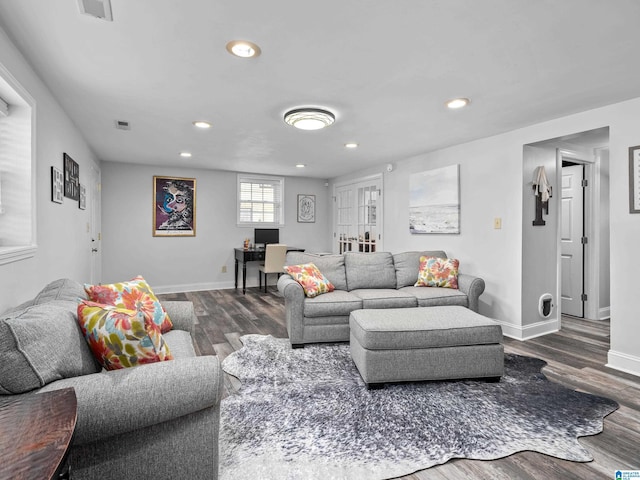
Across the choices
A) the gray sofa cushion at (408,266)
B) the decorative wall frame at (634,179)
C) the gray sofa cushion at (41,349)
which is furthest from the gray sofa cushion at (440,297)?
the gray sofa cushion at (41,349)

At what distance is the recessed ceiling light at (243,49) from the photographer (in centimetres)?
197

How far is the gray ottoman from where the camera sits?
244cm

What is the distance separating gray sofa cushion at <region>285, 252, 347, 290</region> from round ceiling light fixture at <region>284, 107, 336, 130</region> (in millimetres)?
1502

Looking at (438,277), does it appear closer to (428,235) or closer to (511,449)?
(428,235)

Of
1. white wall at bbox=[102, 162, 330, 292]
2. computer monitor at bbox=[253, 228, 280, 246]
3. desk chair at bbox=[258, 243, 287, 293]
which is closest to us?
white wall at bbox=[102, 162, 330, 292]

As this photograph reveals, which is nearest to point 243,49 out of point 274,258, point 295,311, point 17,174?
point 17,174

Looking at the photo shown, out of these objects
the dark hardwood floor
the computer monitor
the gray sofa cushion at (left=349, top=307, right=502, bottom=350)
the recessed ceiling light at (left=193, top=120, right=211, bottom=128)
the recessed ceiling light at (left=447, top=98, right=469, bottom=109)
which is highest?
the recessed ceiling light at (left=193, top=120, right=211, bottom=128)

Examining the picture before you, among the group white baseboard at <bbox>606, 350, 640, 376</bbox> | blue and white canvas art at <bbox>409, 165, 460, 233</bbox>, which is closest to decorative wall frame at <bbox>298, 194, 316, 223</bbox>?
blue and white canvas art at <bbox>409, 165, 460, 233</bbox>

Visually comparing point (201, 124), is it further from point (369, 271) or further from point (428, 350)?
point (428, 350)

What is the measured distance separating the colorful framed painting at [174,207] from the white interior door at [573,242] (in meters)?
5.83

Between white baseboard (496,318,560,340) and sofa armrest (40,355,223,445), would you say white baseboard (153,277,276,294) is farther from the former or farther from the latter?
sofa armrest (40,355,223,445)

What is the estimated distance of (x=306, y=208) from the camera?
7191 millimetres

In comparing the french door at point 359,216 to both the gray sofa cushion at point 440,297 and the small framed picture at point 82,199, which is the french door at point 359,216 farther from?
the small framed picture at point 82,199

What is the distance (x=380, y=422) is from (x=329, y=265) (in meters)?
2.09
